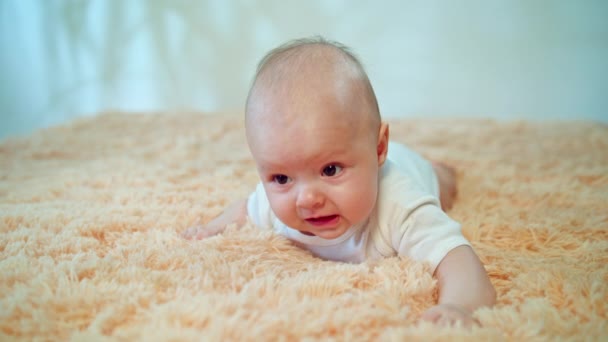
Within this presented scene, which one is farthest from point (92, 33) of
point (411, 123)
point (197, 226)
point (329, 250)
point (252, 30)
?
point (329, 250)

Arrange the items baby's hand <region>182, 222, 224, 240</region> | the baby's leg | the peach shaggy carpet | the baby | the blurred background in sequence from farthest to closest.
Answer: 1. the blurred background
2. the baby's leg
3. baby's hand <region>182, 222, 224, 240</region>
4. the baby
5. the peach shaggy carpet

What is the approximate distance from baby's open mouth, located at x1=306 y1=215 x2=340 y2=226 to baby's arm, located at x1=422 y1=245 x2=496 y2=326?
0.63 ft

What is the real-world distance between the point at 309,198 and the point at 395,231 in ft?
0.67

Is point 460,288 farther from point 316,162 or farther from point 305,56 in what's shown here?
point 305,56

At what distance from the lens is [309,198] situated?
2.58 ft

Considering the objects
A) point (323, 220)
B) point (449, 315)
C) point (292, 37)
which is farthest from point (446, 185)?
point (292, 37)

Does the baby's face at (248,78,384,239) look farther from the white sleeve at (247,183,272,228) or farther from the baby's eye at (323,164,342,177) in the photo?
the white sleeve at (247,183,272,228)

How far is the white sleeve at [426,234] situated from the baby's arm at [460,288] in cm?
2

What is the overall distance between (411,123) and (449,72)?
88 cm

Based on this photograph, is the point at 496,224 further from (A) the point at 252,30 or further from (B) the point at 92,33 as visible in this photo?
(B) the point at 92,33

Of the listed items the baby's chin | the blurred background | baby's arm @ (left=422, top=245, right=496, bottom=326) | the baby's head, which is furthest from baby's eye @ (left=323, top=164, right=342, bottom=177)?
the blurred background

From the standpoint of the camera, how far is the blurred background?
2.96 meters

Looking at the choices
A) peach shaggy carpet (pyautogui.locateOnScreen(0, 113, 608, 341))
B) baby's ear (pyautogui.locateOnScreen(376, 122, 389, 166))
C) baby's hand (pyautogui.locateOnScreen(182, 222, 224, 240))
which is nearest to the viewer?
peach shaggy carpet (pyautogui.locateOnScreen(0, 113, 608, 341))

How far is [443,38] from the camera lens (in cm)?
310
